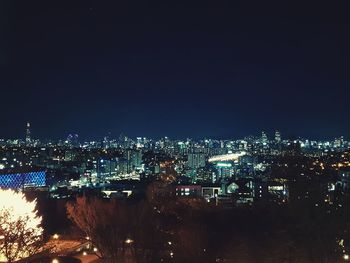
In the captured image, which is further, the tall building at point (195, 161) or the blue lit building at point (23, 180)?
Result: the tall building at point (195, 161)

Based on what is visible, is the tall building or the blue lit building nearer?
the blue lit building

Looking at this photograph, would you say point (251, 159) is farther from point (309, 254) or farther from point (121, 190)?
point (309, 254)

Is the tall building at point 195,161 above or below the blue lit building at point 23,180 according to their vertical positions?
above

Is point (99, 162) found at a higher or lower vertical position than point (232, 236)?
higher

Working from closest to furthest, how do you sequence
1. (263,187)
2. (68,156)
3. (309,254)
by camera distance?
(309,254), (263,187), (68,156)

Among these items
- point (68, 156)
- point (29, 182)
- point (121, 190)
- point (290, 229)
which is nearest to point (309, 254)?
point (290, 229)

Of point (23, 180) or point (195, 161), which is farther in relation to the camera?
point (195, 161)

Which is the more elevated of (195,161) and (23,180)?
(195,161)

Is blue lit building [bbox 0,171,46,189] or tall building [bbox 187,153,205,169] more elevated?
tall building [bbox 187,153,205,169]
